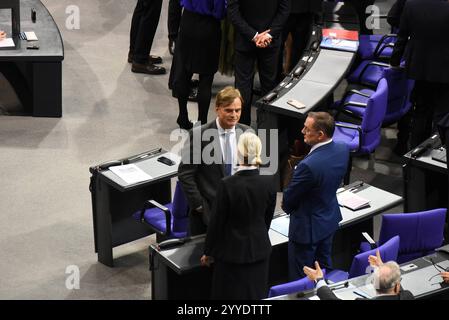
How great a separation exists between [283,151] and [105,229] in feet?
7.14

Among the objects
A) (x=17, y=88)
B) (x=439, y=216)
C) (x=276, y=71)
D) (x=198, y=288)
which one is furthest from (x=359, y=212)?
(x=17, y=88)

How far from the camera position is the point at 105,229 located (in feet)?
23.8

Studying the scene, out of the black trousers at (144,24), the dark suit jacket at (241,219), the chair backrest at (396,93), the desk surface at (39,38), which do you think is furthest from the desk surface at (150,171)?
the black trousers at (144,24)

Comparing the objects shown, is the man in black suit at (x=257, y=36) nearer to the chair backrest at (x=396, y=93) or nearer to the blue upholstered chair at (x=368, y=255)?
the chair backrest at (x=396, y=93)

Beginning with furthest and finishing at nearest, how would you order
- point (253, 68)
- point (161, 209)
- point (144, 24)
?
point (144, 24) < point (253, 68) < point (161, 209)

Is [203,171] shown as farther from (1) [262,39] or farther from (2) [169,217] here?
(1) [262,39]

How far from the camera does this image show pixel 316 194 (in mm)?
6215

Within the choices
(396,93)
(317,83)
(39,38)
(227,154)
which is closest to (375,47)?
(396,93)

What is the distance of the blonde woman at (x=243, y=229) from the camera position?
5.58m

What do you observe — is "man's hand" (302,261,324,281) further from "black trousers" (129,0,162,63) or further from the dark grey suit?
"black trousers" (129,0,162,63)

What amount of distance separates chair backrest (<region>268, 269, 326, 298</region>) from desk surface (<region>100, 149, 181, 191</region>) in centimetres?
172

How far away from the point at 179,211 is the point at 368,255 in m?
1.57

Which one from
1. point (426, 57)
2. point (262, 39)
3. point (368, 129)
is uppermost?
point (262, 39)

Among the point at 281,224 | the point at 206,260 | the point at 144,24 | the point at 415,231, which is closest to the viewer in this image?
the point at 206,260
